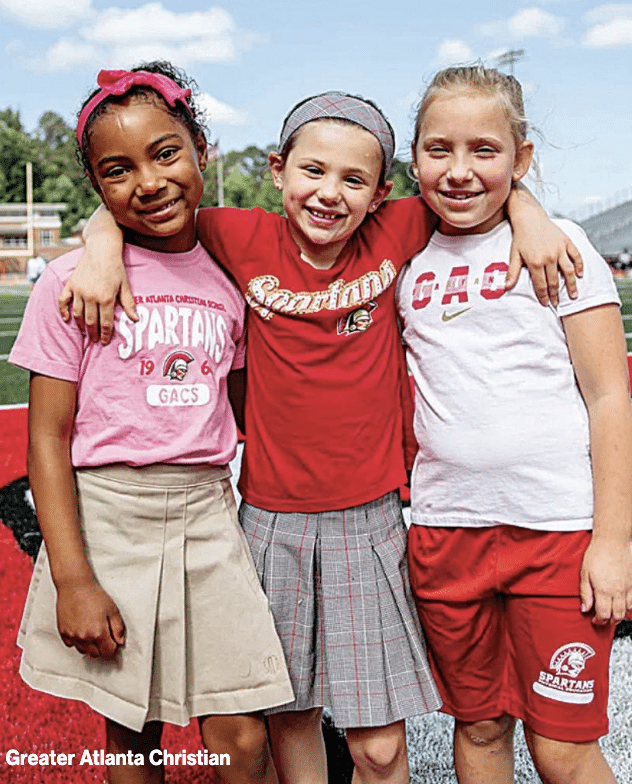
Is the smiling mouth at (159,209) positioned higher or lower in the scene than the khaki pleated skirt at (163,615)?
higher

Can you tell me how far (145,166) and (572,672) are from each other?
1331mm

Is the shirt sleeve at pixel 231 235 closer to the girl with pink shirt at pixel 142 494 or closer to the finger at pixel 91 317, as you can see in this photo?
the girl with pink shirt at pixel 142 494

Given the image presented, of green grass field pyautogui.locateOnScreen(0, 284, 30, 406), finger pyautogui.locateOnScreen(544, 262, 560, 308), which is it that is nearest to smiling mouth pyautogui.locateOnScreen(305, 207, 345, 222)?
finger pyautogui.locateOnScreen(544, 262, 560, 308)

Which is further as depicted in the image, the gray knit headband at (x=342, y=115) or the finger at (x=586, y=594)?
the gray knit headband at (x=342, y=115)

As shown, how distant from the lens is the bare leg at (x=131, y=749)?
2.03 m

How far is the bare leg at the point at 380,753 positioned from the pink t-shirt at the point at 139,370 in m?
0.67

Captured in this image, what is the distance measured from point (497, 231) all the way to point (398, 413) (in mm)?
446

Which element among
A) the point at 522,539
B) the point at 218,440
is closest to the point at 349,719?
the point at 522,539

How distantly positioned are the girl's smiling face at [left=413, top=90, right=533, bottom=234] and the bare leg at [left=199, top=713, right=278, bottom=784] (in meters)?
1.11

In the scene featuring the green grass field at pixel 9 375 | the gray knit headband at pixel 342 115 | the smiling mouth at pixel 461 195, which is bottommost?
the green grass field at pixel 9 375

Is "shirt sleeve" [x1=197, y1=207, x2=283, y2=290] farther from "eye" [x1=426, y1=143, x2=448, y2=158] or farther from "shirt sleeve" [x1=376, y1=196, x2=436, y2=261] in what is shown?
"eye" [x1=426, y1=143, x2=448, y2=158]

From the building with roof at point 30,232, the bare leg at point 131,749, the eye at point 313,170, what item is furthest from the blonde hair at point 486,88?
the building with roof at point 30,232

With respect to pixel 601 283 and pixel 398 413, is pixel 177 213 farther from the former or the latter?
pixel 601 283

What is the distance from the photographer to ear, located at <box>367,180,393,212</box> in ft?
6.81
